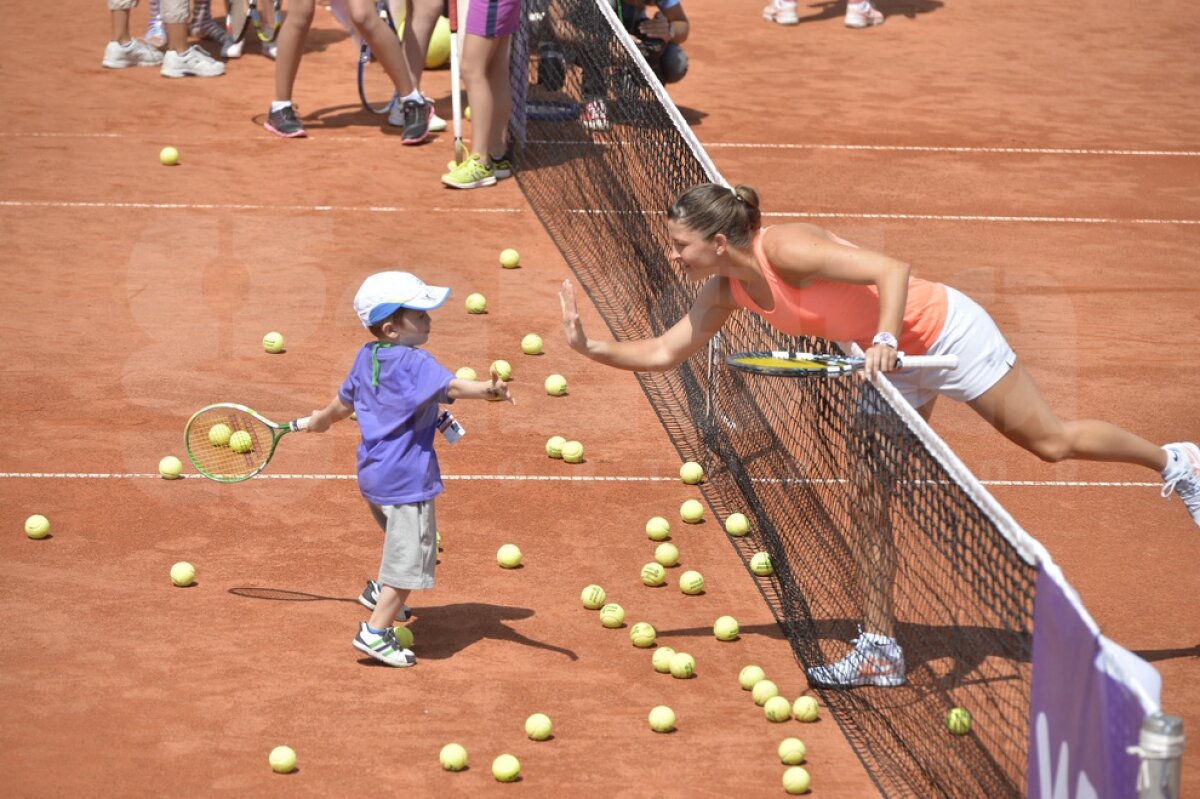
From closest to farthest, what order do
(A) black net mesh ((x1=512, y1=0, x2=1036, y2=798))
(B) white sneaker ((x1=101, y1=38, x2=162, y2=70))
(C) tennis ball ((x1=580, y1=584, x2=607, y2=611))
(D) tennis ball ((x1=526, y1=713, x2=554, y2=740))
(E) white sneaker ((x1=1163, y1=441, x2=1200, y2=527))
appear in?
1. (A) black net mesh ((x1=512, y1=0, x2=1036, y2=798))
2. (D) tennis ball ((x1=526, y1=713, x2=554, y2=740))
3. (E) white sneaker ((x1=1163, y1=441, x2=1200, y2=527))
4. (C) tennis ball ((x1=580, y1=584, x2=607, y2=611))
5. (B) white sneaker ((x1=101, y1=38, x2=162, y2=70))

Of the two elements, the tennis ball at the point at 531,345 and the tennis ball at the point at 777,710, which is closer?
the tennis ball at the point at 777,710

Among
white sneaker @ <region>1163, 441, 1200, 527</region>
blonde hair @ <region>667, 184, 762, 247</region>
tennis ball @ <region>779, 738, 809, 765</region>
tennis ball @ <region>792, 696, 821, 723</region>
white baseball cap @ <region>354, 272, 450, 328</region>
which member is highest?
blonde hair @ <region>667, 184, 762, 247</region>

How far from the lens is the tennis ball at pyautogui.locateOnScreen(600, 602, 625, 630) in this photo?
6582mm

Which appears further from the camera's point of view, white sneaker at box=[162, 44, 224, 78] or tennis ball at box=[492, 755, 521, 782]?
white sneaker at box=[162, 44, 224, 78]

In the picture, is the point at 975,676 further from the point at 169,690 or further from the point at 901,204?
the point at 901,204

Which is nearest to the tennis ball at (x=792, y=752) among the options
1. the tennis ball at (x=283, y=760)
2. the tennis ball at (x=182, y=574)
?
the tennis ball at (x=283, y=760)

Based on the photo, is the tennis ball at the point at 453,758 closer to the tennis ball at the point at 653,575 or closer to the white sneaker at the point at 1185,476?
the tennis ball at the point at 653,575

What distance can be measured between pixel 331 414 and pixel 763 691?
6.55 ft

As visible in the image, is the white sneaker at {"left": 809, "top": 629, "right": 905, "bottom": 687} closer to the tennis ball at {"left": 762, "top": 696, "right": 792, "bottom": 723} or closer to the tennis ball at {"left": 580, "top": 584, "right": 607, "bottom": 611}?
the tennis ball at {"left": 762, "top": 696, "right": 792, "bottom": 723}

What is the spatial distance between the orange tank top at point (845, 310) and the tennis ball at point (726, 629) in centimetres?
129

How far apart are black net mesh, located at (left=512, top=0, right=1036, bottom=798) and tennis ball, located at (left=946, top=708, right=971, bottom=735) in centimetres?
3

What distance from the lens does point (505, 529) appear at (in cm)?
744

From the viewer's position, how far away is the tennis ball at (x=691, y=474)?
7914 millimetres

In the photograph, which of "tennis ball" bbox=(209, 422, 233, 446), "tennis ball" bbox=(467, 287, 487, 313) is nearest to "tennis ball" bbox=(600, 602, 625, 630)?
"tennis ball" bbox=(209, 422, 233, 446)
